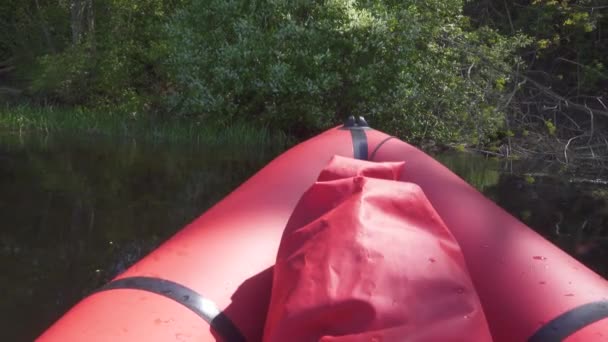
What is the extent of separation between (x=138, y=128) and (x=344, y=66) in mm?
2038

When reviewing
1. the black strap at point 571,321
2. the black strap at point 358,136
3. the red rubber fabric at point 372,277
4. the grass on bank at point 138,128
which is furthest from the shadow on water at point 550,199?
Answer: the red rubber fabric at point 372,277

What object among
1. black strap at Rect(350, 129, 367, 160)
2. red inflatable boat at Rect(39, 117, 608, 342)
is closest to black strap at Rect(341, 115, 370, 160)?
black strap at Rect(350, 129, 367, 160)

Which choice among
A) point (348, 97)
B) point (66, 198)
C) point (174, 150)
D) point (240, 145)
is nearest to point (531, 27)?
point (348, 97)

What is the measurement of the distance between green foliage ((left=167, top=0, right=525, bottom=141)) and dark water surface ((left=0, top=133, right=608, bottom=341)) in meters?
0.59

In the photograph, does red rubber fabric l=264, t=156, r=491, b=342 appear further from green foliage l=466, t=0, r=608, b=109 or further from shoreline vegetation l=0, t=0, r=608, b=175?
green foliage l=466, t=0, r=608, b=109

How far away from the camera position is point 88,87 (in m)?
8.95

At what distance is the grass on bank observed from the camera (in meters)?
6.32

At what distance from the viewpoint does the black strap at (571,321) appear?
5.00ft

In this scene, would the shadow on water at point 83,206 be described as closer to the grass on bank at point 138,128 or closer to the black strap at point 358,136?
the grass on bank at point 138,128

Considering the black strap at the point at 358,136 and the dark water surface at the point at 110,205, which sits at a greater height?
the black strap at the point at 358,136

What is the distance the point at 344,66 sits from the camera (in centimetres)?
661

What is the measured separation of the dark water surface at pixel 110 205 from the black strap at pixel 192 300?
962mm

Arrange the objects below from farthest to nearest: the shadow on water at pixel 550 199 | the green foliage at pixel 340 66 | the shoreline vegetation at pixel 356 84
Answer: the green foliage at pixel 340 66
the shoreline vegetation at pixel 356 84
the shadow on water at pixel 550 199

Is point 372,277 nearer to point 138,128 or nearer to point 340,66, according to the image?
point 340,66
